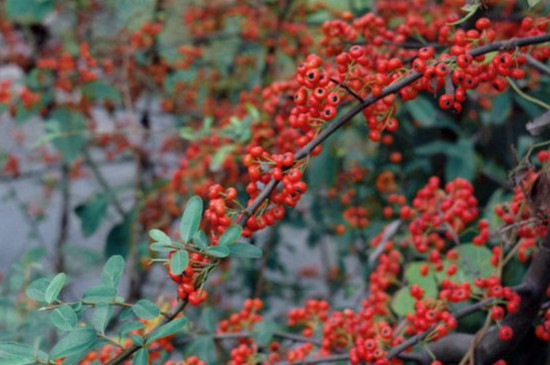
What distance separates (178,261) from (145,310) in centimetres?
9

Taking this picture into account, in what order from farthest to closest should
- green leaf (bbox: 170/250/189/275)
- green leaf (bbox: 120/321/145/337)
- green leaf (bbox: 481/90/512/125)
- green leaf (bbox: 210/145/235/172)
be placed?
green leaf (bbox: 481/90/512/125) < green leaf (bbox: 210/145/235/172) < green leaf (bbox: 120/321/145/337) < green leaf (bbox: 170/250/189/275)

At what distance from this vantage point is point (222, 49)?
304 cm

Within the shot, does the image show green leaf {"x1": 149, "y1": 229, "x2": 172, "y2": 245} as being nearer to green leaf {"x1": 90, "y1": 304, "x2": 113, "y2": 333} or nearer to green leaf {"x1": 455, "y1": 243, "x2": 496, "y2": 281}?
green leaf {"x1": 90, "y1": 304, "x2": 113, "y2": 333}

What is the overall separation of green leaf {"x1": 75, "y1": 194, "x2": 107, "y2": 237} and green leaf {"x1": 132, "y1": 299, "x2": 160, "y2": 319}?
1803 millimetres

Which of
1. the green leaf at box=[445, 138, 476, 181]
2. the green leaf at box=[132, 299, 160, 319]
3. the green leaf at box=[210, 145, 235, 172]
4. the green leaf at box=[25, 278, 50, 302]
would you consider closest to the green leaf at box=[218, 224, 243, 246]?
the green leaf at box=[132, 299, 160, 319]

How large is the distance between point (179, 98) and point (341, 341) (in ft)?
6.75

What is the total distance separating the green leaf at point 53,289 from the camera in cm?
87

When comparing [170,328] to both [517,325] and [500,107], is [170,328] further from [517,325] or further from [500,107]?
[500,107]

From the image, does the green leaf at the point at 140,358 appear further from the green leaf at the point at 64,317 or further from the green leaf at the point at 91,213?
the green leaf at the point at 91,213

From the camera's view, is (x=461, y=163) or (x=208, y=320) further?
(x=461, y=163)

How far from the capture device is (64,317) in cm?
86

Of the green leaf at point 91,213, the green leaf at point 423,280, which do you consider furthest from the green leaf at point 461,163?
the green leaf at point 91,213

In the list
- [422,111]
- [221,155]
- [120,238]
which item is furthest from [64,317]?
[120,238]

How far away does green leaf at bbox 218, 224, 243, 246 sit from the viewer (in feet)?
2.83
